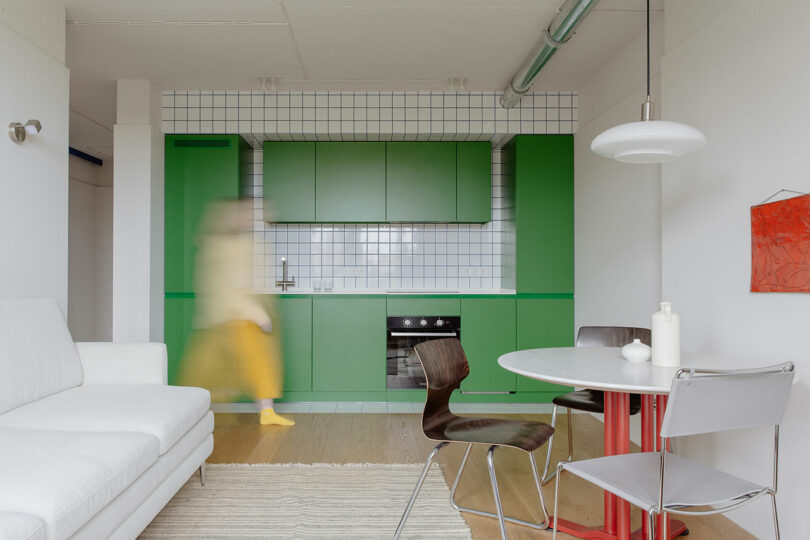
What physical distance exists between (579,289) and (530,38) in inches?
77.2

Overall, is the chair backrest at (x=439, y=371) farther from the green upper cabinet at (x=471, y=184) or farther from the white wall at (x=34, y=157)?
the green upper cabinet at (x=471, y=184)

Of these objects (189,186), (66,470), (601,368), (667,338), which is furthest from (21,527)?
(189,186)

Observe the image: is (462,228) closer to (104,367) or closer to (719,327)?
(719,327)

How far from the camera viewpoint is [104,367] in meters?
2.54

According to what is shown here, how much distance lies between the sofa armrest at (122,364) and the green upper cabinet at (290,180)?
2054 mm

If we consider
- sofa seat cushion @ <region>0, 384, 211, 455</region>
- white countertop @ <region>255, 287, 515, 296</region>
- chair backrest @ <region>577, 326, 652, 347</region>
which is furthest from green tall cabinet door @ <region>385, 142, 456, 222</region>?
sofa seat cushion @ <region>0, 384, 211, 455</region>

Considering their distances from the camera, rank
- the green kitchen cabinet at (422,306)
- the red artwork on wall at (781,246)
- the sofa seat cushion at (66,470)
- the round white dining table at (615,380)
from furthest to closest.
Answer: the green kitchen cabinet at (422,306) → the red artwork on wall at (781,246) → the round white dining table at (615,380) → the sofa seat cushion at (66,470)

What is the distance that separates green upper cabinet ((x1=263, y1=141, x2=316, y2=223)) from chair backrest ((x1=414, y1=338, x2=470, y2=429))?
2539 mm

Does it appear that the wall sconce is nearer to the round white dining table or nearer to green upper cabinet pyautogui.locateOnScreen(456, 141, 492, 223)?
the round white dining table

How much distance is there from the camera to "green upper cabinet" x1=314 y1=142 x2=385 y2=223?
4434 mm

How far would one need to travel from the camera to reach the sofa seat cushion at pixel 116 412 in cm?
192

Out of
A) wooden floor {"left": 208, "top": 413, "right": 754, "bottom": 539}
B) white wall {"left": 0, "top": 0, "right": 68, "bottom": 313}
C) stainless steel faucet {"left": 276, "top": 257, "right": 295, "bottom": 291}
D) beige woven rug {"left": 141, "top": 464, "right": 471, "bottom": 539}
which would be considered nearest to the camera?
beige woven rug {"left": 141, "top": 464, "right": 471, "bottom": 539}

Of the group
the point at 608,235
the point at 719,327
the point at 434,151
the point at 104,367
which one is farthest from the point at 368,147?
the point at 719,327

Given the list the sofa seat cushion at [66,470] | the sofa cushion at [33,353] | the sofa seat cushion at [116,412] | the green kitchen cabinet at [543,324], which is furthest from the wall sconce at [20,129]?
the green kitchen cabinet at [543,324]
